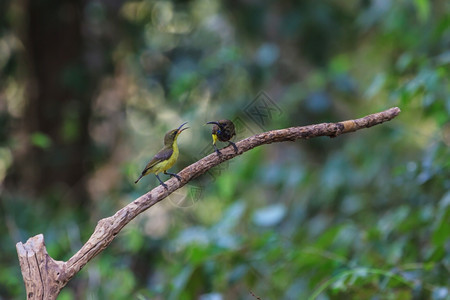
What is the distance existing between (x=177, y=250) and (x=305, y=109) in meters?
1.68

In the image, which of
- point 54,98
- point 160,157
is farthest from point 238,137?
point 54,98

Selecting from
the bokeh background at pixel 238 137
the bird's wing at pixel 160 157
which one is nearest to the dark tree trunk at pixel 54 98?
the bokeh background at pixel 238 137

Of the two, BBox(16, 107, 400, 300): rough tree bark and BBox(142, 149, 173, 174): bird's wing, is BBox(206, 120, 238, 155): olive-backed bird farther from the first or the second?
BBox(142, 149, 173, 174): bird's wing

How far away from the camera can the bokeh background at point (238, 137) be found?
297cm

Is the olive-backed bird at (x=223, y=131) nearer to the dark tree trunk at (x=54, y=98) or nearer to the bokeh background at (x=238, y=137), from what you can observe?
the bokeh background at (x=238, y=137)

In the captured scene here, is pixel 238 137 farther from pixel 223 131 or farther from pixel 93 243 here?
pixel 93 243

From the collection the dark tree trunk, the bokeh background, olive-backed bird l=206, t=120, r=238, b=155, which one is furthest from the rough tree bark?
the dark tree trunk

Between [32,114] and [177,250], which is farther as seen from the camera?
[32,114]

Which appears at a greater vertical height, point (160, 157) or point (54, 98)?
point (54, 98)

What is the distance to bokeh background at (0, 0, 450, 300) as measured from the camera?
9.76ft

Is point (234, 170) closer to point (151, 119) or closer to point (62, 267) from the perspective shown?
point (151, 119)

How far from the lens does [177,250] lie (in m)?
4.52

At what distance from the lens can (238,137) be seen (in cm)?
184

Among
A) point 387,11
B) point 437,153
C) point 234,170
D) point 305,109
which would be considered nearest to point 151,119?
point 305,109
